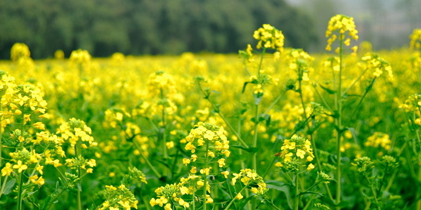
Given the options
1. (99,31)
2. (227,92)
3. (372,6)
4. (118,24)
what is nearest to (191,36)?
(118,24)

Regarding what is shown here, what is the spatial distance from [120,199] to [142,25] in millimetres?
42566

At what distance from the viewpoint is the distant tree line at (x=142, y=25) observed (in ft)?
106

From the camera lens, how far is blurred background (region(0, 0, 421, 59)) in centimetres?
3247

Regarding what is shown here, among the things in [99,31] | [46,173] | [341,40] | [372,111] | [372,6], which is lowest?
[46,173]

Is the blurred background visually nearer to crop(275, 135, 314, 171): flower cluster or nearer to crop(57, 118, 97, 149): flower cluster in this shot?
crop(57, 118, 97, 149): flower cluster

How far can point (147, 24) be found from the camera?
143ft

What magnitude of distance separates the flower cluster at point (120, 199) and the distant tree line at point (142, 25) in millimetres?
28993

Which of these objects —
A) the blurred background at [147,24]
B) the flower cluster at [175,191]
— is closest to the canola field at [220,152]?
the flower cluster at [175,191]

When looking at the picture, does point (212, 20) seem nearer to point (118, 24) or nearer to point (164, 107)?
point (118, 24)

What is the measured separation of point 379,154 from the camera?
4.20 meters

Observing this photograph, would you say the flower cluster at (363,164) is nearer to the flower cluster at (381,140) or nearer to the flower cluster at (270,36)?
the flower cluster at (270,36)

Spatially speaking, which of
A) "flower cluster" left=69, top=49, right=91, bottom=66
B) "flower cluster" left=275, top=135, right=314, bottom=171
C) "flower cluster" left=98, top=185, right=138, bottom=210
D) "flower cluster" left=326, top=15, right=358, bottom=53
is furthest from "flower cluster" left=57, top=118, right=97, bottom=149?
"flower cluster" left=69, top=49, right=91, bottom=66

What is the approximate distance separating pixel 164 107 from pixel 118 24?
130ft

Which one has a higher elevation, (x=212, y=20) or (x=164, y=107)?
(x=212, y=20)
